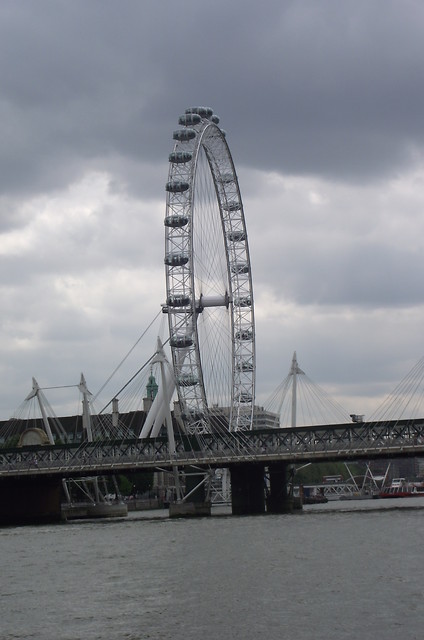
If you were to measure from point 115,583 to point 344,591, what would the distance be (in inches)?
372

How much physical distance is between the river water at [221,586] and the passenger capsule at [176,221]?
5205 cm

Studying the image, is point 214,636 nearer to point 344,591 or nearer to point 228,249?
point 344,591

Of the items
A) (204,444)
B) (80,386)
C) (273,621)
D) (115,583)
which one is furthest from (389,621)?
(80,386)

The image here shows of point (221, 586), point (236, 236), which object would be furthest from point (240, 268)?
point (221, 586)

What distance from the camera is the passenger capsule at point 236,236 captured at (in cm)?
12212

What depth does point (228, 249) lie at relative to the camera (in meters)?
122

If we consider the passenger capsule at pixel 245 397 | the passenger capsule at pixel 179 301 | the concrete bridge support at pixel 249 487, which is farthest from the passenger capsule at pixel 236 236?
the concrete bridge support at pixel 249 487

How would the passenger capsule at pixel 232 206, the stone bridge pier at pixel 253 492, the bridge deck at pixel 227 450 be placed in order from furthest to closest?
1. the passenger capsule at pixel 232 206
2. the stone bridge pier at pixel 253 492
3. the bridge deck at pixel 227 450

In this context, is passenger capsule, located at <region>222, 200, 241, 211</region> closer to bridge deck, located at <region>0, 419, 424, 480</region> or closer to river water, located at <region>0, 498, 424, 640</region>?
bridge deck, located at <region>0, 419, 424, 480</region>

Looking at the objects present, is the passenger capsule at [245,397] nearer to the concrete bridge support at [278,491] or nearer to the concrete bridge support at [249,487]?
the concrete bridge support at [278,491]

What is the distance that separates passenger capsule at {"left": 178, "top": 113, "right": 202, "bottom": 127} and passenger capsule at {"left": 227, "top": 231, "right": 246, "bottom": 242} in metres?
13.1

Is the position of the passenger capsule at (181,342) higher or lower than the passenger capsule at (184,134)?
lower

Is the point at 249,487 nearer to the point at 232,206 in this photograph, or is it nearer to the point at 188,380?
the point at 188,380

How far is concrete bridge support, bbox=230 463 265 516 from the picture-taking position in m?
A: 97.9
